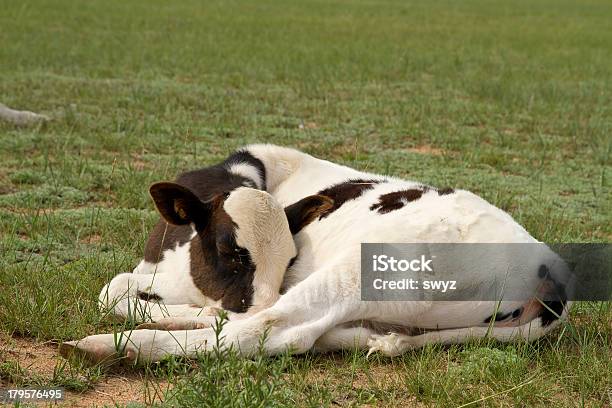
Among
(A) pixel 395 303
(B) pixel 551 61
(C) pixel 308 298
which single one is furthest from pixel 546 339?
(B) pixel 551 61

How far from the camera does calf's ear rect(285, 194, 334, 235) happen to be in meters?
4.94

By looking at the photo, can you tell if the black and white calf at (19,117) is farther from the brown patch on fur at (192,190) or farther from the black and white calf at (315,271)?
the black and white calf at (315,271)

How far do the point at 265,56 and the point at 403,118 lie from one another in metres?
6.82

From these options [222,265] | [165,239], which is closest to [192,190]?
[165,239]

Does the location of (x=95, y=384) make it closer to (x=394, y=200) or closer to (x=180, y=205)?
(x=180, y=205)

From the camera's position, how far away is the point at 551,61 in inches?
771

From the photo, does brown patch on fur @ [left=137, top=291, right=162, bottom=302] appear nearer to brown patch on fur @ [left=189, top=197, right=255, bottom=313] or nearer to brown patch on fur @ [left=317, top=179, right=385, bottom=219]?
brown patch on fur @ [left=189, top=197, right=255, bottom=313]

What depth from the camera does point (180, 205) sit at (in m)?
4.82

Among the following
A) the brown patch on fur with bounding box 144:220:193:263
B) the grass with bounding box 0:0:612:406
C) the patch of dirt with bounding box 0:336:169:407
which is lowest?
the grass with bounding box 0:0:612:406

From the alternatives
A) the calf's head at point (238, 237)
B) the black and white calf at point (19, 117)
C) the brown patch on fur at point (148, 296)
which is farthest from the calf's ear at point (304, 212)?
the black and white calf at point (19, 117)

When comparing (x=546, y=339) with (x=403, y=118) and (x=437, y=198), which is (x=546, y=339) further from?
(x=403, y=118)

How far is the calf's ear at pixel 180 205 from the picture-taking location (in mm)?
4730

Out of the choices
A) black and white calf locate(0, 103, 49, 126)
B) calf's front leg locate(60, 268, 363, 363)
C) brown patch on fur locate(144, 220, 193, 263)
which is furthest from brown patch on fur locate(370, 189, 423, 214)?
black and white calf locate(0, 103, 49, 126)

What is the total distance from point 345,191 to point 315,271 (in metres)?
0.80
